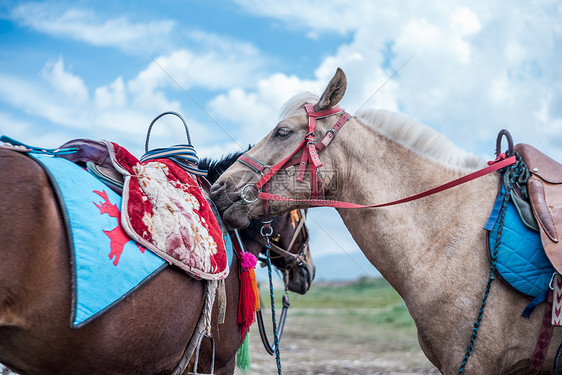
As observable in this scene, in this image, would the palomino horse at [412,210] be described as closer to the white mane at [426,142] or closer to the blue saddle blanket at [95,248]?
the white mane at [426,142]

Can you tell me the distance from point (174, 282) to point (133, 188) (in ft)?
2.11

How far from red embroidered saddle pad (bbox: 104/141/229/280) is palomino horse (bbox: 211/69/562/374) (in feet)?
1.11

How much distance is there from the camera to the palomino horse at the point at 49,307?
2173mm

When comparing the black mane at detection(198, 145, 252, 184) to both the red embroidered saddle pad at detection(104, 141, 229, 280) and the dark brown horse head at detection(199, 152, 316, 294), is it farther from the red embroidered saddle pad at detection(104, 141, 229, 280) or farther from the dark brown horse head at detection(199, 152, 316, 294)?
the red embroidered saddle pad at detection(104, 141, 229, 280)

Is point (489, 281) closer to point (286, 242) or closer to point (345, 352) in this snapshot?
point (286, 242)

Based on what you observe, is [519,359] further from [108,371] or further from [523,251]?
[108,371]

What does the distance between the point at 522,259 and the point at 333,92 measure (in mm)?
1660

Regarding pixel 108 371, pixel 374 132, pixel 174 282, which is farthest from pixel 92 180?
pixel 374 132

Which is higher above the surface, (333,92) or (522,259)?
(333,92)

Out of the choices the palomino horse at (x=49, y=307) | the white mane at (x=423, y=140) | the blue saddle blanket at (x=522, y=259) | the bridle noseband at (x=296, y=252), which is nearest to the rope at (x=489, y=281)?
the blue saddle blanket at (x=522, y=259)

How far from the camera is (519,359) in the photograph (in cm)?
270

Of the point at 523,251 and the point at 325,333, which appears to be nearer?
the point at 523,251

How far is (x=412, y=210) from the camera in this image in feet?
10.3

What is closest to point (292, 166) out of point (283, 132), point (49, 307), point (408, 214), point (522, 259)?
point (283, 132)
